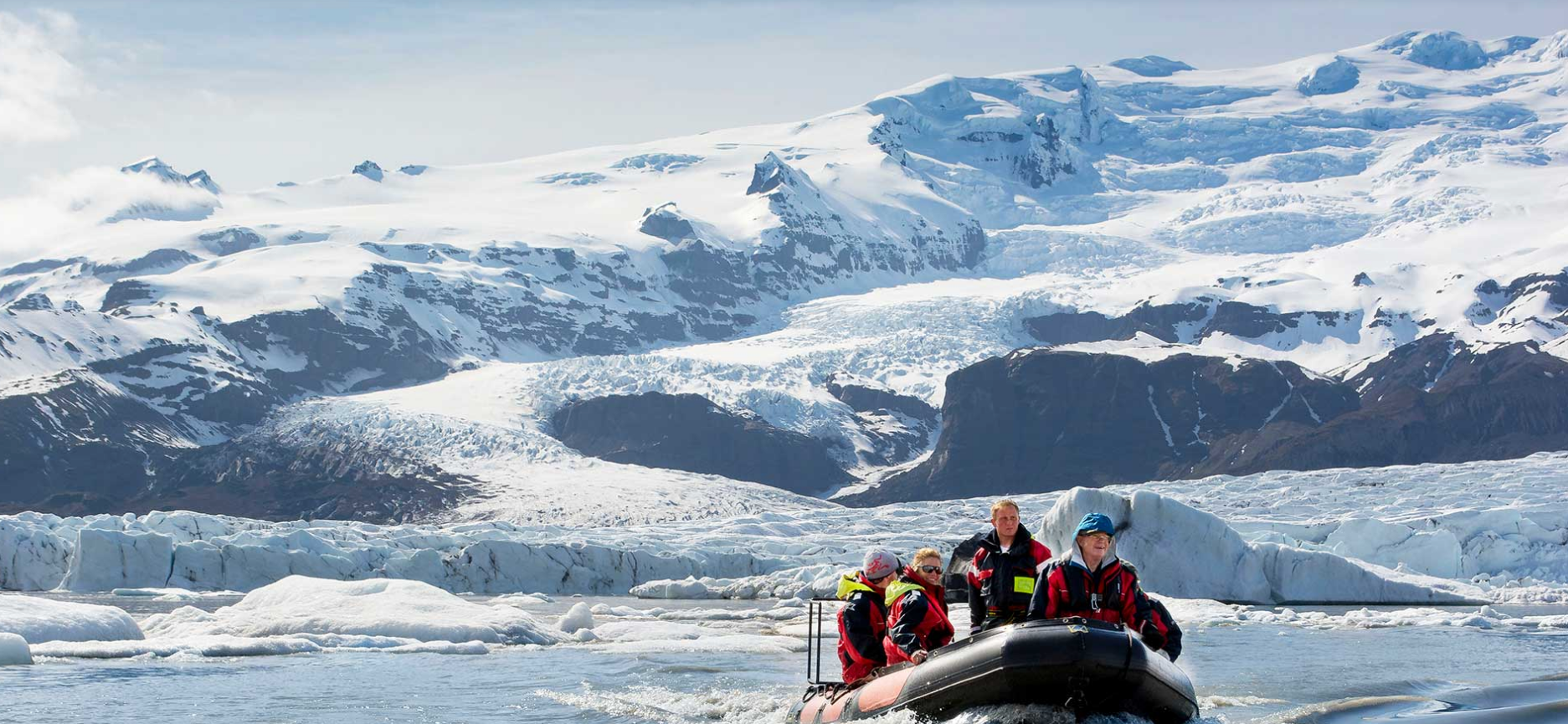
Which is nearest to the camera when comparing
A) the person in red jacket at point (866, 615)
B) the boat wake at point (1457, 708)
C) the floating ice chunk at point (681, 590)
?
the person in red jacket at point (866, 615)

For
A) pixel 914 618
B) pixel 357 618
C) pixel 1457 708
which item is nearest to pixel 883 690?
pixel 914 618

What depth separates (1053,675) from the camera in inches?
733

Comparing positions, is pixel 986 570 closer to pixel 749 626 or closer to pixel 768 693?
pixel 768 693

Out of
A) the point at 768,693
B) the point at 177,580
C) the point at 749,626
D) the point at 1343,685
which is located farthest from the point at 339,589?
the point at 177,580

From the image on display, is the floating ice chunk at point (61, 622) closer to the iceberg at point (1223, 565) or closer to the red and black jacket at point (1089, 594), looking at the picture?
the red and black jacket at point (1089, 594)

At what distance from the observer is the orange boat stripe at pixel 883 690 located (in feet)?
66.7

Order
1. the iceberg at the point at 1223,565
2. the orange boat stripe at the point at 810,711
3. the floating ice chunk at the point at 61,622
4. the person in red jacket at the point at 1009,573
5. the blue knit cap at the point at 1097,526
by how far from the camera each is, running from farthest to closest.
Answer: the iceberg at the point at 1223,565
the floating ice chunk at the point at 61,622
the orange boat stripe at the point at 810,711
the person in red jacket at the point at 1009,573
the blue knit cap at the point at 1097,526

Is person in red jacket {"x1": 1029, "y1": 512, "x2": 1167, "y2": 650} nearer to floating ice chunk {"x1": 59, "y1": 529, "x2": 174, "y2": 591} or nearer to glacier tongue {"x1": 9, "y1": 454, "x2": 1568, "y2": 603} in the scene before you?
glacier tongue {"x1": 9, "y1": 454, "x2": 1568, "y2": 603}

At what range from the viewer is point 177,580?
83.6m

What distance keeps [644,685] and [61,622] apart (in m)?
14.5

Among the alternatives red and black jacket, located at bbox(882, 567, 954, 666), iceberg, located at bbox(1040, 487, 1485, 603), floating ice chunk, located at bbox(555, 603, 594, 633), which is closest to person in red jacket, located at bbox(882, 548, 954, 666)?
red and black jacket, located at bbox(882, 567, 954, 666)

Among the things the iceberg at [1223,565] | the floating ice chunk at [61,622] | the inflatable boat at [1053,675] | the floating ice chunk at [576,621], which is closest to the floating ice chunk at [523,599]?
the floating ice chunk at [576,621]

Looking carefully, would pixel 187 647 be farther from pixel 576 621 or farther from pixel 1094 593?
pixel 1094 593

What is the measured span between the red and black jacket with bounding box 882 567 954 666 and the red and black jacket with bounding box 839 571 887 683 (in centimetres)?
56
